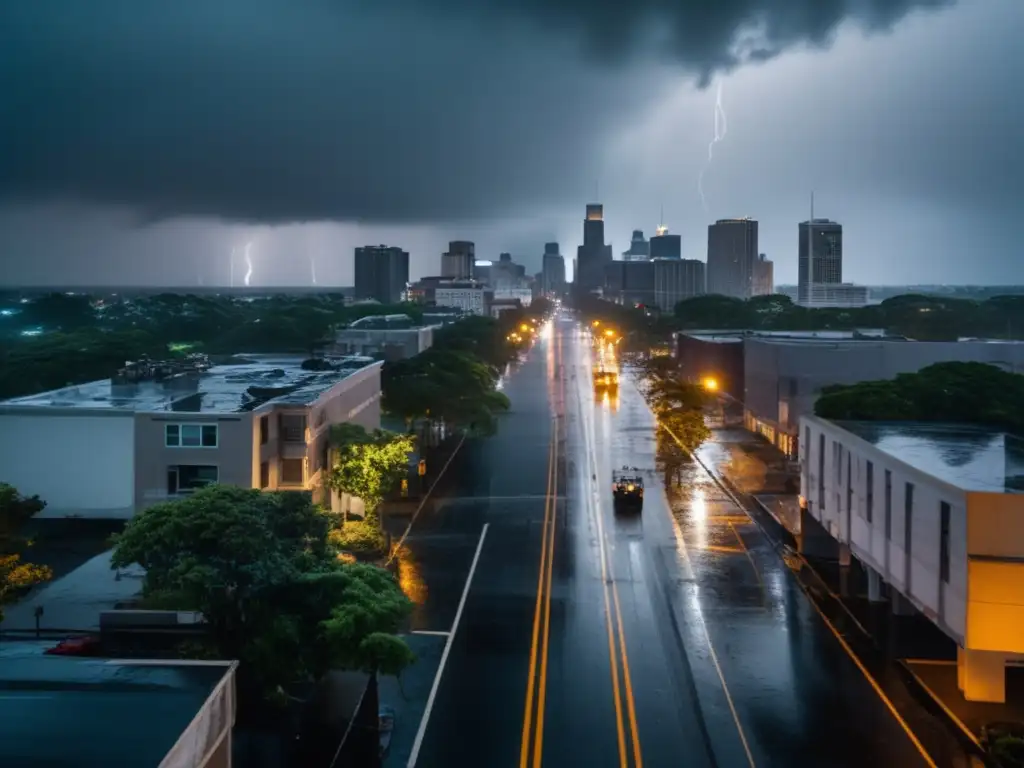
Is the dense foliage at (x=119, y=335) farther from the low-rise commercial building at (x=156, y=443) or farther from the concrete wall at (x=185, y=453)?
the concrete wall at (x=185, y=453)

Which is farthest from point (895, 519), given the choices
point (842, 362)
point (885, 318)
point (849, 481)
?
point (885, 318)

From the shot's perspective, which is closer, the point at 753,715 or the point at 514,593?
the point at 753,715

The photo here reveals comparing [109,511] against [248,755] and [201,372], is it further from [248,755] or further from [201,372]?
[248,755]

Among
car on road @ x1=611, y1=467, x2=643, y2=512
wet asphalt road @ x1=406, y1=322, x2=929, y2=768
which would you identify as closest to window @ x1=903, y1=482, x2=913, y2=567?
wet asphalt road @ x1=406, y1=322, x2=929, y2=768

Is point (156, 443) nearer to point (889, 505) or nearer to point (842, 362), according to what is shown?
point (889, 505)

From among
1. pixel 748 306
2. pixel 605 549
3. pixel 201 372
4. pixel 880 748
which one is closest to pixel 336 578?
pixel 880 748

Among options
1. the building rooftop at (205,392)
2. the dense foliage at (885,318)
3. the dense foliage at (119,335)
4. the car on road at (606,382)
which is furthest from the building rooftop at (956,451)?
the dense foliage at (885,318)
